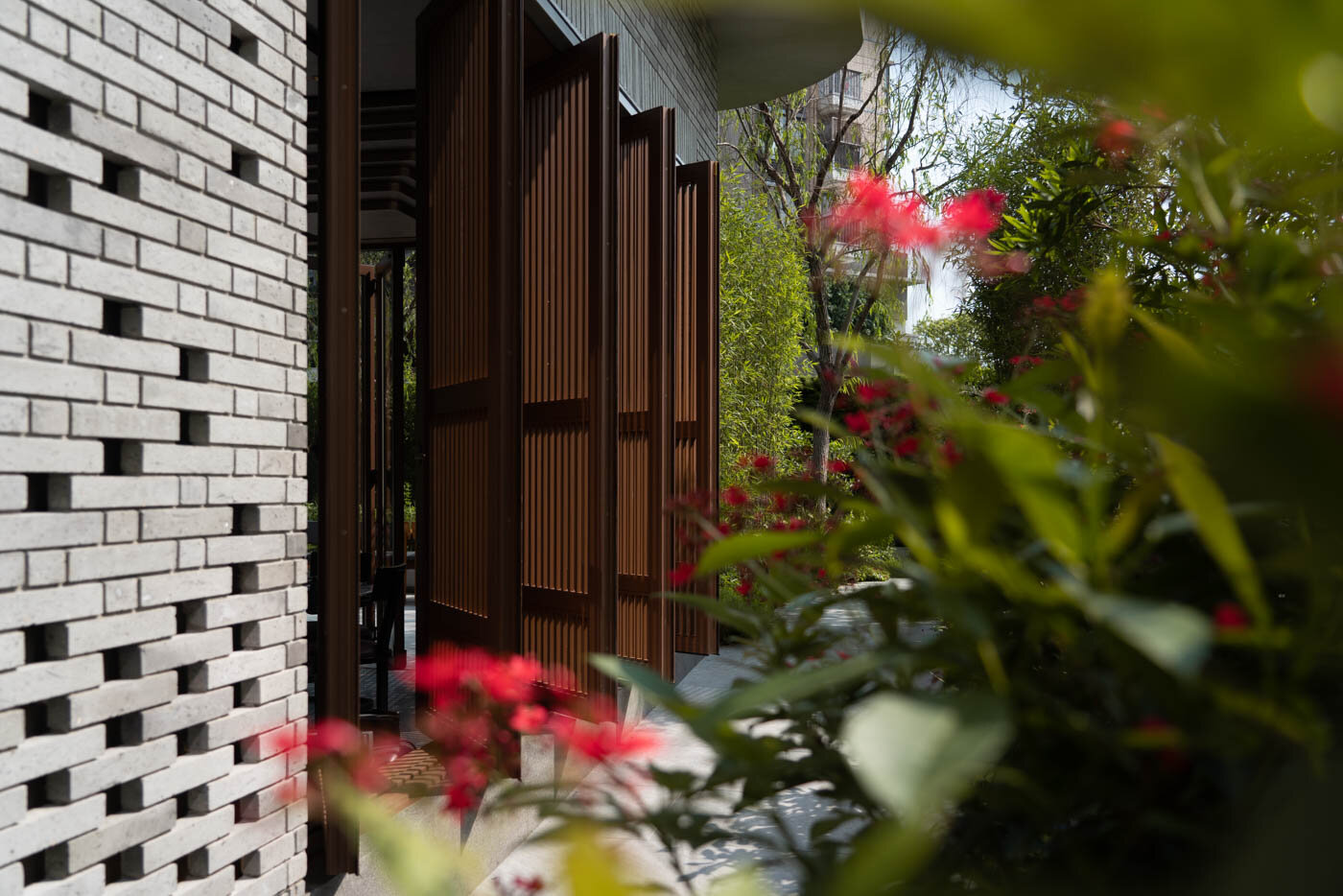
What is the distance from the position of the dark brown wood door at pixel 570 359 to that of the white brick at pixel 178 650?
2.10 meters

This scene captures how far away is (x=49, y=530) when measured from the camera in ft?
5.27

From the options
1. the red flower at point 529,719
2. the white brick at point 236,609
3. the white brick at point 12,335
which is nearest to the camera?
the red flower at point 529,719

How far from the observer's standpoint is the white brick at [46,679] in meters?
1.53

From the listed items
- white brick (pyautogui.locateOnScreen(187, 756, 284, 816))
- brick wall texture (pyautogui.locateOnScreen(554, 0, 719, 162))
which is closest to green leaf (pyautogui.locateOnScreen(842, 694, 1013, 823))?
white brick (pyautogui.locateOnScreen(187, 756, 284, 816))

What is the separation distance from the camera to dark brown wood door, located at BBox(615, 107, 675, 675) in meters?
5.20

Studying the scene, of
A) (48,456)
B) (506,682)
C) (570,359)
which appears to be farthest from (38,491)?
(570,359)

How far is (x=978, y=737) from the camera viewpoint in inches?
10.1

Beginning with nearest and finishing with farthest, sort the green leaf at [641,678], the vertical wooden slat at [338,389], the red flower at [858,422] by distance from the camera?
1. the green leaf at [641,678]
2. the red flower at [858,422]
3. the vertical wooden slat at [338,389]

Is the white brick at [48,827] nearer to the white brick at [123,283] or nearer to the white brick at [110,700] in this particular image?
the white brick at [110,700]

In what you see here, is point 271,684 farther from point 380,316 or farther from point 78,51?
point 380,316

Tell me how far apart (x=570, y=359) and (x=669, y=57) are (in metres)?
3.01

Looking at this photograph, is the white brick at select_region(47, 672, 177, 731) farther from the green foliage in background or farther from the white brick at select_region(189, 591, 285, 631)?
the green foliage in background

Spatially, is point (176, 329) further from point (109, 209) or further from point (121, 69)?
point (121, 69)

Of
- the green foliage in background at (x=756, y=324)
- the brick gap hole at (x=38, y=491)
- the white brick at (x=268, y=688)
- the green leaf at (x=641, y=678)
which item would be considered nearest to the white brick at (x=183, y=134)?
the brick gap hole at (x=38, y=491)
